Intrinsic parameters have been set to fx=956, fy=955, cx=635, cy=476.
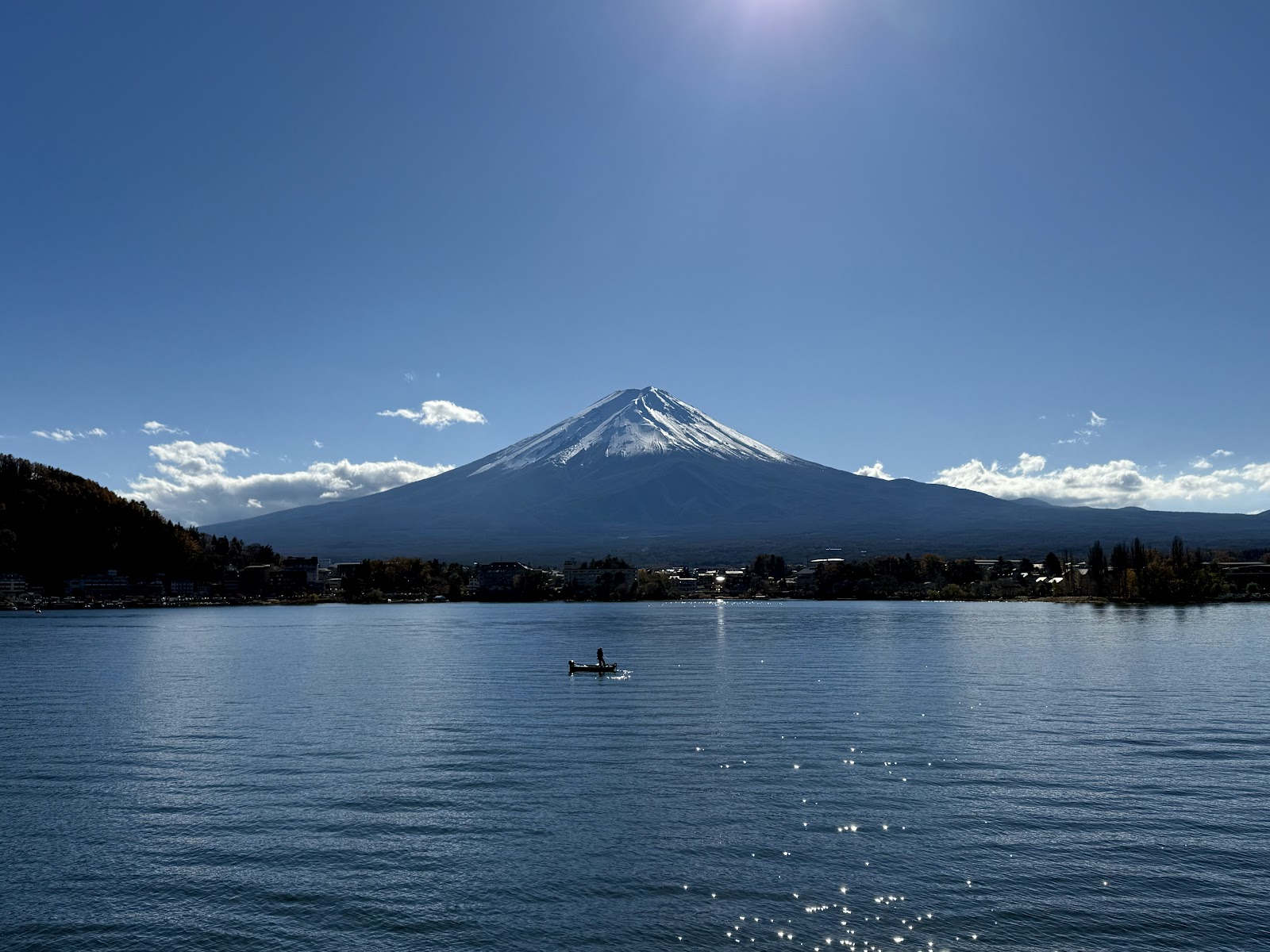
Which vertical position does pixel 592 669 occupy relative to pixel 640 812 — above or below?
below

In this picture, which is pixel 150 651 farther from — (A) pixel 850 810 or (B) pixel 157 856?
(A) pixel 850 810

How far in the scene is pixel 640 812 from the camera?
2625cm

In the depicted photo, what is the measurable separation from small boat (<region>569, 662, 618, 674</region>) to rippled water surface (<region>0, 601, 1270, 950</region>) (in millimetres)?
3688

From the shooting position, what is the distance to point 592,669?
64.3 metres

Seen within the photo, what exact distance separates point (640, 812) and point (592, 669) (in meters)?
38.4

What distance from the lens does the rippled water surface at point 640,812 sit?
18531 millimetres

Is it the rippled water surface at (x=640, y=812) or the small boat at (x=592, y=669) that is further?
the small boat at (x=592, y=669)

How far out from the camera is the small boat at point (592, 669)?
210 feet

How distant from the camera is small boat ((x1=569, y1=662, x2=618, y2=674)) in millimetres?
64062

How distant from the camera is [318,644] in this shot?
94.9 m

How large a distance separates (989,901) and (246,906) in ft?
49.1

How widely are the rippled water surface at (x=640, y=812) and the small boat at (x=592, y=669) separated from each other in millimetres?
3688

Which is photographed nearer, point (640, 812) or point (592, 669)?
point (640, 812)

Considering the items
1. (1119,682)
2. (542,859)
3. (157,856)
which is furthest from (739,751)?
(1119,682)
